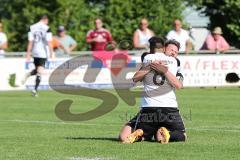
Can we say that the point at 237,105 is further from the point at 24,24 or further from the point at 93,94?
the point at 24,24

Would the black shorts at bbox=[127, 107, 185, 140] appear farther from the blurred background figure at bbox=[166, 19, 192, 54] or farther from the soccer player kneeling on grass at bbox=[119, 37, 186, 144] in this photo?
the blurred background figure at bbox=[166, 19, 192, 54]

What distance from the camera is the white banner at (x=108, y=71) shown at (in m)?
26.0

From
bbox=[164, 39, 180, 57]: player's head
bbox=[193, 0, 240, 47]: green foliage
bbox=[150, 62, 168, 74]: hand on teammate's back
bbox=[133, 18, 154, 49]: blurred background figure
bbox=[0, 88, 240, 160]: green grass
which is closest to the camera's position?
bbox=[0, 88, 240, 160]: green grass

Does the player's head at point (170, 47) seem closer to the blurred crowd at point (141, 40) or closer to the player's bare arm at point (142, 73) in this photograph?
the player's bare arm at point (142, 73)

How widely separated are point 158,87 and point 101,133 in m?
1.90

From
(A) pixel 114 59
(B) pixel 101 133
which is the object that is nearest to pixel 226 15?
(A) pixel 114 59

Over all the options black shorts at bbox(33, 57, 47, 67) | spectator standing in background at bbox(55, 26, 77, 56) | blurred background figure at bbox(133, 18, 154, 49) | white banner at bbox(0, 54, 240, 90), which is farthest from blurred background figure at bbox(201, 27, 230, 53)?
black shorts at bbox(33, 57, 47, 67)

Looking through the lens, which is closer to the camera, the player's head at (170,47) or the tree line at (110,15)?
the player's head at (170,47)

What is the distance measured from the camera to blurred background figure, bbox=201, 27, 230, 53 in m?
27.6

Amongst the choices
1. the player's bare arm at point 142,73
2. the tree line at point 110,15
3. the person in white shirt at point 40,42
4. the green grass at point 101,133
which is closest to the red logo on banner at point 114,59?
the person in white shirt at point 40,42

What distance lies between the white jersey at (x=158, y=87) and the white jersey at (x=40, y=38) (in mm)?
12578

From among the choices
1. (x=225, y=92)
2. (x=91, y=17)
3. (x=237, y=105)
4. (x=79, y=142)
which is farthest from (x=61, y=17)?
(x=79, y=142)

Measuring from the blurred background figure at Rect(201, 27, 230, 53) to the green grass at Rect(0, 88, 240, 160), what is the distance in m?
6.49

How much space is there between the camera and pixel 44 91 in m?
25.4
